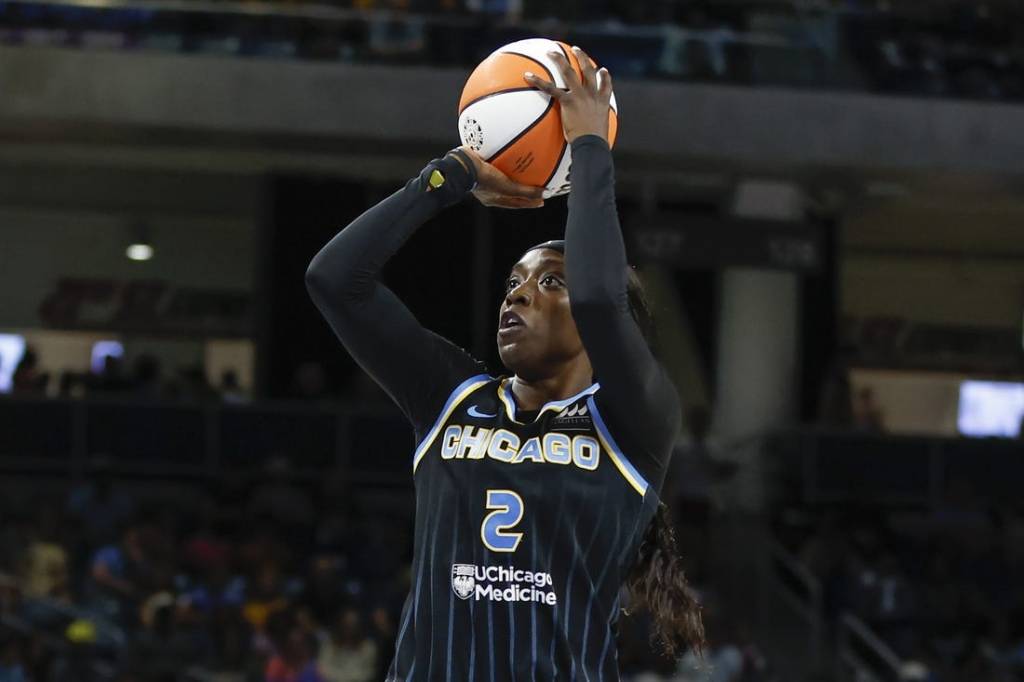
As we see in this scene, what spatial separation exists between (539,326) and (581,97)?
1.43ft

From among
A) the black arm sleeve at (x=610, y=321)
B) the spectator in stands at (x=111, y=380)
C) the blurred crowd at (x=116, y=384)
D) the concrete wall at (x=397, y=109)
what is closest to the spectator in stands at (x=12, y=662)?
the concrete wall at (x=397, y=109)

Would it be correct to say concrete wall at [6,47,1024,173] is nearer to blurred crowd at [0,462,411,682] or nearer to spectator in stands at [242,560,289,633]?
blurred crowd at [0,462,411,682]

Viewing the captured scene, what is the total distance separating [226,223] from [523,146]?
60.1ft

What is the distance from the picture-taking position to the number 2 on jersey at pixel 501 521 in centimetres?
327

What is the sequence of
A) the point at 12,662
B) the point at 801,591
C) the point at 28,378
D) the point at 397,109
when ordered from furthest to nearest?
the point at 28,378
the point at 801,591
the point at 397,109
the point at 12,662

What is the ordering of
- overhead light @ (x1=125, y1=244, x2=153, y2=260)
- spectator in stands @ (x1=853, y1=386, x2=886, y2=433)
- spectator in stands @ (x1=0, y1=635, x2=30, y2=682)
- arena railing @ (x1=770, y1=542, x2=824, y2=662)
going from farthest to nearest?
overhead light @ (x1=125, y1=244, x2=153, y2=260), spectator in stands @ (x1=853, y1=386, x2=886, y2=433), arena railing @ (x1=770, y1=542, x2=824, y2=662), spectator in stands @ (x1=0, y1=635, x2=30, y2=682)

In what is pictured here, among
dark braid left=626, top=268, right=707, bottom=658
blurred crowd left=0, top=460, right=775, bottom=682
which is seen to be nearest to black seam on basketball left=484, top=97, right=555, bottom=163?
dark braid left=626, top=268, right=707, bottom=658

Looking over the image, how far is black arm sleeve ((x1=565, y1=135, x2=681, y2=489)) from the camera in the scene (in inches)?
Answer: 124

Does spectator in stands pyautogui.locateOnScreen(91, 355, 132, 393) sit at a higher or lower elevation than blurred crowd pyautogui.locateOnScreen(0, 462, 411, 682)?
higher

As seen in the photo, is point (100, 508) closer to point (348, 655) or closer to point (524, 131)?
point (348, 655)

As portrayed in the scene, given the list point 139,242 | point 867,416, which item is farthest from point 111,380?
point 867,416

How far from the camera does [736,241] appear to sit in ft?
49.0

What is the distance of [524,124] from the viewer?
3.55 metres

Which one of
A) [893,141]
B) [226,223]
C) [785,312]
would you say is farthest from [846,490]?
[226,223]
